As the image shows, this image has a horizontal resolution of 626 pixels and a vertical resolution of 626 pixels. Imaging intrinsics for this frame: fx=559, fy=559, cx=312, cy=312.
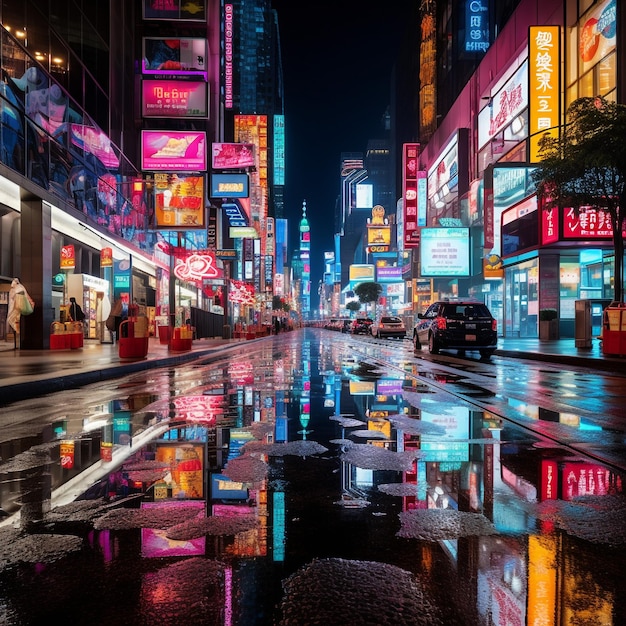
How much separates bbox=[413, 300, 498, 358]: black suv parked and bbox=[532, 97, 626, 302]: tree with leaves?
4177mm

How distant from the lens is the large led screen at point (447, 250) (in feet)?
170

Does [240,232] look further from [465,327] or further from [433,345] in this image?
[465,327]

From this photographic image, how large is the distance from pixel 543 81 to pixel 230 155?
84.4 ft

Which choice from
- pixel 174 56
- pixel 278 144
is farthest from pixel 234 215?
pixel 278 144

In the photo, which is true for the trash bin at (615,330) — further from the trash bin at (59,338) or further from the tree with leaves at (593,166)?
the trash bin at (59,338)

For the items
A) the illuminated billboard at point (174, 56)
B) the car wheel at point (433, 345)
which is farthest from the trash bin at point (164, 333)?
the illuminated billboard at point (174, 56)

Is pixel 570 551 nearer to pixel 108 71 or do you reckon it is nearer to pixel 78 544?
pixel 78 544

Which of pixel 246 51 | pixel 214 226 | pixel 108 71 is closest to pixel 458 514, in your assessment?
pixel 108 71

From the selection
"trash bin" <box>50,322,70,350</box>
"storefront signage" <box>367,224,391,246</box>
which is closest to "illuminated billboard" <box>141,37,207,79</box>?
"trash bin" <box>50,322,70,350</box>

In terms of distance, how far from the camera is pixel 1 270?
72.4 ft

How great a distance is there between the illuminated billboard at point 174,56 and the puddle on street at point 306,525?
122 ft

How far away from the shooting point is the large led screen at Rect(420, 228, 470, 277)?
51750mm

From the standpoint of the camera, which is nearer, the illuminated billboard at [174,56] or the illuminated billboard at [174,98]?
the illuminated billboard at [174,98]

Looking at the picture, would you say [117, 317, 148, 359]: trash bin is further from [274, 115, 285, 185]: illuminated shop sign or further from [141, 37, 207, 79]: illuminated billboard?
[274, 115, 285, 185]: illuminated shop sign
